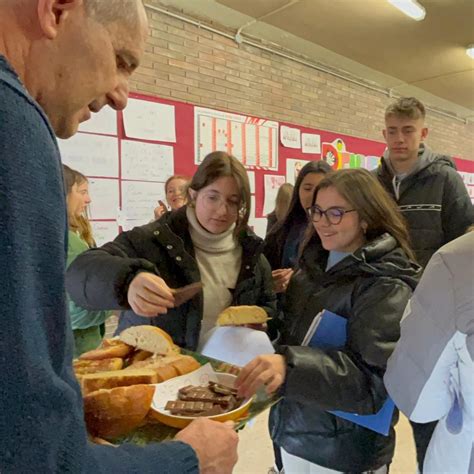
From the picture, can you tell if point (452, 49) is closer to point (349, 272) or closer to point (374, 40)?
point (374, 40)

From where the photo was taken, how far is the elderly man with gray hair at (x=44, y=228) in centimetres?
47

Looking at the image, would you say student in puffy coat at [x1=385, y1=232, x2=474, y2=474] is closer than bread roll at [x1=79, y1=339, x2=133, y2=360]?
Yes

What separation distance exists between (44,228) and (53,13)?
10.7 inches

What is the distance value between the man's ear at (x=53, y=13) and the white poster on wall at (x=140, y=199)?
3908mm

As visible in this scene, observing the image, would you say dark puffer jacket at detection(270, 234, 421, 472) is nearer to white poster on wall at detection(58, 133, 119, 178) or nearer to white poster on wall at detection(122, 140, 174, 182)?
white poster on wall at detection(58, 133, 119, 178)

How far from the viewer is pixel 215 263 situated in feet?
5.78

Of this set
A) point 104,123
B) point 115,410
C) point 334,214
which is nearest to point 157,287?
point 115,410

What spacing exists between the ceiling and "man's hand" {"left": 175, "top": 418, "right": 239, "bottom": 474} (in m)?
4.66

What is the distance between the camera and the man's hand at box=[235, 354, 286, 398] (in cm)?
110

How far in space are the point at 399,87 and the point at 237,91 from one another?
3383 millimetres

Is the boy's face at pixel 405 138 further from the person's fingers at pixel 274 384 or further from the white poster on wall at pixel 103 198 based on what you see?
the white poster on wall at pixel 103 198

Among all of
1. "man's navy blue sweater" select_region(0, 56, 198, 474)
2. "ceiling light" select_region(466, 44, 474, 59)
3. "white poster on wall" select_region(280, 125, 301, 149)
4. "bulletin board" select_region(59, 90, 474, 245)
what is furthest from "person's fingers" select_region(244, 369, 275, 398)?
"ceiling light" select_region(466, 44, 474, 59)

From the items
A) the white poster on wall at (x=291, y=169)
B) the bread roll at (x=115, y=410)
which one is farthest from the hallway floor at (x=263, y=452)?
the white poster on wall at (x=291, y=169)

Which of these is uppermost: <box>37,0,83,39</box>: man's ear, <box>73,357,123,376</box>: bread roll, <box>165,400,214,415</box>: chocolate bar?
<box>37,0,83,39</box>: man's ear
